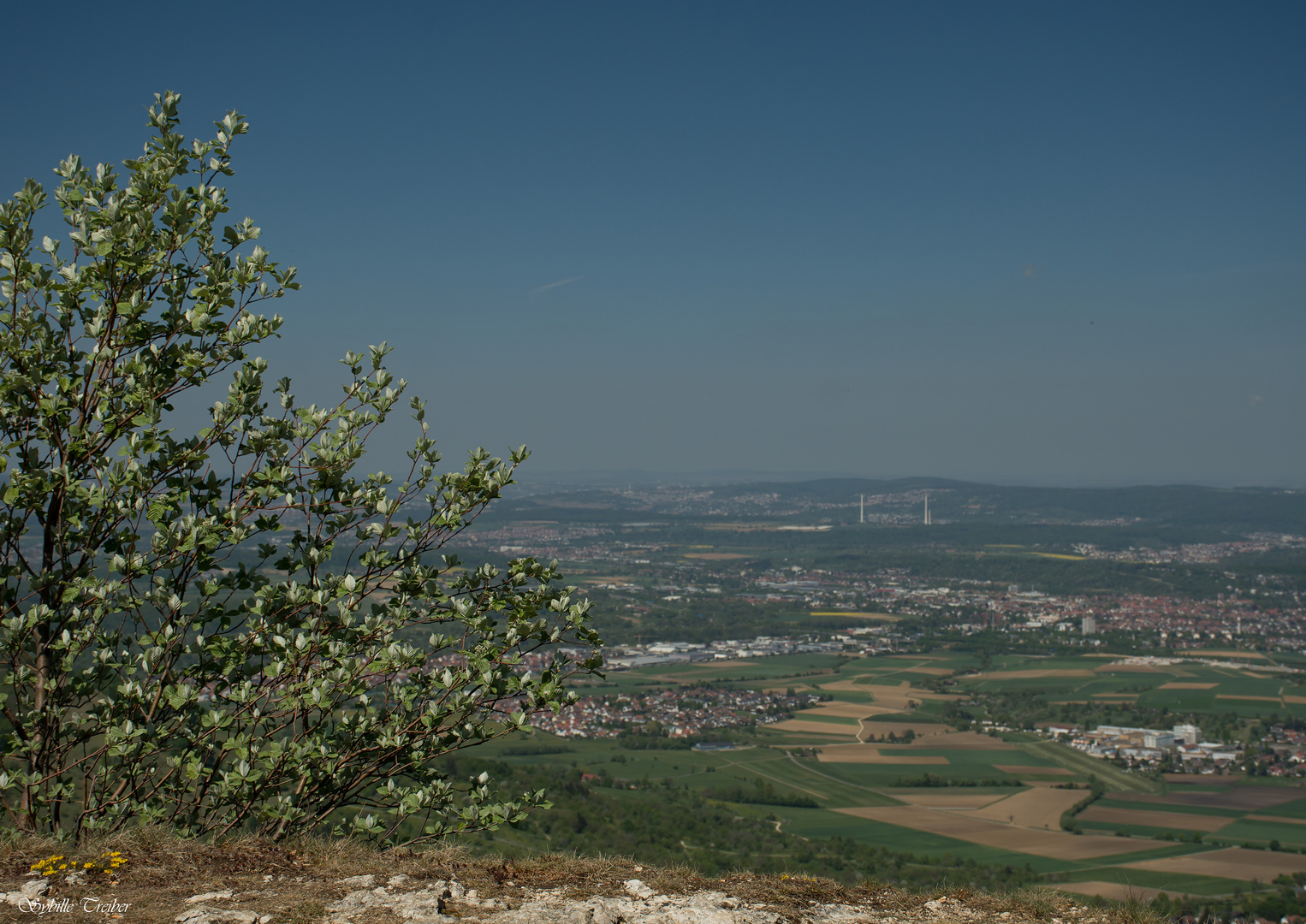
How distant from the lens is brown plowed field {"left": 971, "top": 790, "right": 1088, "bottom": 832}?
22812 millimetres

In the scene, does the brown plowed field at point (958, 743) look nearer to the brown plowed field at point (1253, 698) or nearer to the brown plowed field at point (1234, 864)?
the brown plowed field at point (1234, 864)

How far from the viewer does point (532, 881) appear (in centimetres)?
378

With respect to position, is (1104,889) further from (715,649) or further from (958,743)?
(715,649)

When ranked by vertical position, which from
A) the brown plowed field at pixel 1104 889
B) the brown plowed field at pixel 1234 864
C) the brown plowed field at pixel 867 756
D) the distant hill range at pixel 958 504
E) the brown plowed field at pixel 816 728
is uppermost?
the distant hill range at pixel 958 504

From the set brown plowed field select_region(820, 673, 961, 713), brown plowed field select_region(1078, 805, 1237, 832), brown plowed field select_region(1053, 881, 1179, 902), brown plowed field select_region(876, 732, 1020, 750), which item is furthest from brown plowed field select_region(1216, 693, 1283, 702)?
brown plowed field select_region(1053, 881, 1179, 902)

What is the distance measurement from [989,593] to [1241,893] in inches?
2384

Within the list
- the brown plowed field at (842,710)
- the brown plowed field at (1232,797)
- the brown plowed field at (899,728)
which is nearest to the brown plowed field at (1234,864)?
the brown plowed field at (1232,797)

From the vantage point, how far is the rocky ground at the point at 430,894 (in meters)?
3.15

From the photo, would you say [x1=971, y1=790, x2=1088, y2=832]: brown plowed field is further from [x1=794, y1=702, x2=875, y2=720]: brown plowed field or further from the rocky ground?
the rocky ground

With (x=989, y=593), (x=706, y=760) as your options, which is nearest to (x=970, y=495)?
(x=989, y=593)

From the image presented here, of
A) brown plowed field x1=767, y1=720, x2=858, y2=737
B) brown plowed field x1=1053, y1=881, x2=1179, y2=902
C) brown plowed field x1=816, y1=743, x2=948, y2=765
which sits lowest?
brown plowed field x1=767, y1=720, x2=858, y2=737

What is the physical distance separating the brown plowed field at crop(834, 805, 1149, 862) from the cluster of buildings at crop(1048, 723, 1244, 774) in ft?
34.8

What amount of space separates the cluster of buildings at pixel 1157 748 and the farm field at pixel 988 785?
1.13 m

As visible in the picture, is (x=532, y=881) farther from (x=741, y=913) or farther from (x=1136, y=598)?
(x=1136, y=598)
